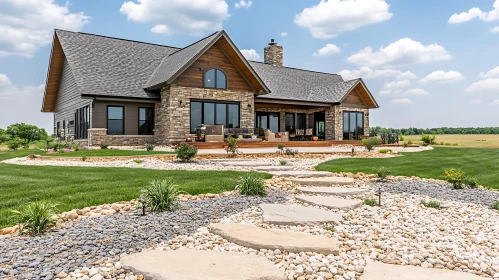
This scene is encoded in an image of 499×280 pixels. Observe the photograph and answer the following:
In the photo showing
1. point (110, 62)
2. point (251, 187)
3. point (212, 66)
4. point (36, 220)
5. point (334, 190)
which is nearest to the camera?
point (36, 220)

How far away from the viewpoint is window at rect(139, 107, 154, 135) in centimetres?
1755

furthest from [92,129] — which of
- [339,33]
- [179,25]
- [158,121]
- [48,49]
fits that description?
[339,33]

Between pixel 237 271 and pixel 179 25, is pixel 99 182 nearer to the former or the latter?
pixel 237 271

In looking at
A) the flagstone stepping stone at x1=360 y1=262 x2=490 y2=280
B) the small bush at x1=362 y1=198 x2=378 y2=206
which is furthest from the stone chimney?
the flagstone stepping stone at x1=360 y1=262 x2=490 y2=280

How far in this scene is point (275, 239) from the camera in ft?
11.0

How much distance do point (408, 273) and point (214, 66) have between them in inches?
611

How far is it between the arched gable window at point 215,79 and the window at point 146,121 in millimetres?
3383

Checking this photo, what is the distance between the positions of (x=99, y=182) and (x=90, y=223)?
2888 millimetres

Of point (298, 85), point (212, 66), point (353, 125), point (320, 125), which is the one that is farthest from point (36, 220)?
point (353, 125)

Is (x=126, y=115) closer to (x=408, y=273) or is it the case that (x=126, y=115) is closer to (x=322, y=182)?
(x=322, y=182)

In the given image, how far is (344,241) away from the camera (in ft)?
11.8

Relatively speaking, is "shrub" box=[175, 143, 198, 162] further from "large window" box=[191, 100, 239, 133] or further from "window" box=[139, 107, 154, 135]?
"window" box=[139, 107, 154, 135]

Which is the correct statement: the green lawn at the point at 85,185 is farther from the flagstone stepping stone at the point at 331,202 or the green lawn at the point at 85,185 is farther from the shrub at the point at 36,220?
the flagstone stepping stone at the point at 331,202

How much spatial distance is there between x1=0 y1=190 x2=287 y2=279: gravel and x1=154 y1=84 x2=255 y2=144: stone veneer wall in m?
11.8
